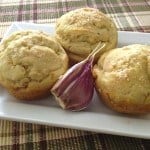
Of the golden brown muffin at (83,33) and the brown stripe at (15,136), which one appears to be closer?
the brown stripe at (15,136)

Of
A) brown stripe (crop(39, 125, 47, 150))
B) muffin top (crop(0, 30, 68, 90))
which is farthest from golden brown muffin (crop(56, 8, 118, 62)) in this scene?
brown stripe (crop(39, 125, 47, 150))

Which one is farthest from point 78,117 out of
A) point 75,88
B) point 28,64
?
point 28,64

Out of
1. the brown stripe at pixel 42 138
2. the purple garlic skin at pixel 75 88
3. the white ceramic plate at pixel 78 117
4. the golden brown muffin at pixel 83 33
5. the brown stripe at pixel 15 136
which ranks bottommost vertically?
the brown stripe at pixel 15 136

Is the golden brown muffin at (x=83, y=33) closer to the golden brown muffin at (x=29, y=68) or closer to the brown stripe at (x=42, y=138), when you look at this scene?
the golden brown muffin at (x=29, y=68)

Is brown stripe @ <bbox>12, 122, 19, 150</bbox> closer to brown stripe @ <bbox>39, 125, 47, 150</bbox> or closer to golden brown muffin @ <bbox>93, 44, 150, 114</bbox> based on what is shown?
brown stripe @ <bbox>39, 125, 47, 150</bbox>

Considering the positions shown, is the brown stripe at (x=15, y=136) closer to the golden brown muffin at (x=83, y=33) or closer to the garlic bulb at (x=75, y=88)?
the garlic bulb at (x=75, y=88)

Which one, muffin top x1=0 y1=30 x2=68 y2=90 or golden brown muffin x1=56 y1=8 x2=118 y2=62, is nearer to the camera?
muffin top x1=0 y1=30 x2=68 y2=90

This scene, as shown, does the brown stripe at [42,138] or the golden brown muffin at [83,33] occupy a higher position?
the golden brown muffin at [83,33]

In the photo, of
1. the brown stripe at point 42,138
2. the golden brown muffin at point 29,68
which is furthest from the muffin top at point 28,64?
the brown stripe at point 42,138
